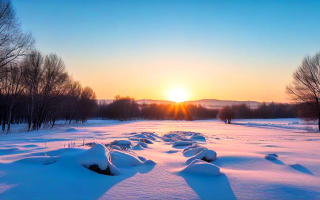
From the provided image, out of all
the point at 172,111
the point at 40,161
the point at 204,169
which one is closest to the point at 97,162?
the point at 40,161

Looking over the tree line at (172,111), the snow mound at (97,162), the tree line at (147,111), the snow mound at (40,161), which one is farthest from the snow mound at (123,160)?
the tree line at (147,111)

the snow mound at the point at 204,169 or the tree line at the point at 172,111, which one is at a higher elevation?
the tree line at the point at 172,111

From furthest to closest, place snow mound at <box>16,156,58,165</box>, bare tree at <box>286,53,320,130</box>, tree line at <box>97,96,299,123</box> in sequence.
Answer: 1. tree line at <box>97,96,299,123</box>
2. bare tree at <box>286,53,320,130</box>
3. snow mound at <box>16,156,58,165</box>

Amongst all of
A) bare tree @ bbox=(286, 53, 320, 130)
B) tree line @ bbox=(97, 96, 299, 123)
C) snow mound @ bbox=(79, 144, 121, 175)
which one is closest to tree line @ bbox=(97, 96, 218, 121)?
tree line @ bbox=(97, 96, 299, 123)

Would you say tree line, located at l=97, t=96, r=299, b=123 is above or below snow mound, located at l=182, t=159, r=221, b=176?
above

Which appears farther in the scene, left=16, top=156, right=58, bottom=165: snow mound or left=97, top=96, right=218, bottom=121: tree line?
left=97, top=96, right=218, bottom=121: tree line

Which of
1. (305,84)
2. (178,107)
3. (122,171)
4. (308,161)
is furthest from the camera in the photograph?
(178,107)

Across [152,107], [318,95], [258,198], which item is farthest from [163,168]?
[152,107]

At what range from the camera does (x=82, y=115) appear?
177 feet

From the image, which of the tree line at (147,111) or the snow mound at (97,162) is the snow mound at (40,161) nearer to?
the snow mound at (97,162)

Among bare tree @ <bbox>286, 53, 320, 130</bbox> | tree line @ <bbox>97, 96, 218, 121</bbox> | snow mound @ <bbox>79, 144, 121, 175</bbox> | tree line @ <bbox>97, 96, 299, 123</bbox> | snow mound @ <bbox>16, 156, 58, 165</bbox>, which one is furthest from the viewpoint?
tree line @ <bbox>97, 96, 299, 123</bbox>

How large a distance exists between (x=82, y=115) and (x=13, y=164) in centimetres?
5293

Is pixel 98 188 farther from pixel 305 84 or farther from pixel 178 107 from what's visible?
pixel 178 107

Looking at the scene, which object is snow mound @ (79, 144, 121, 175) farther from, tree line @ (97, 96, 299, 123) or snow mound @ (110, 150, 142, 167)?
tree line @ (97, 96, 299, 123)
